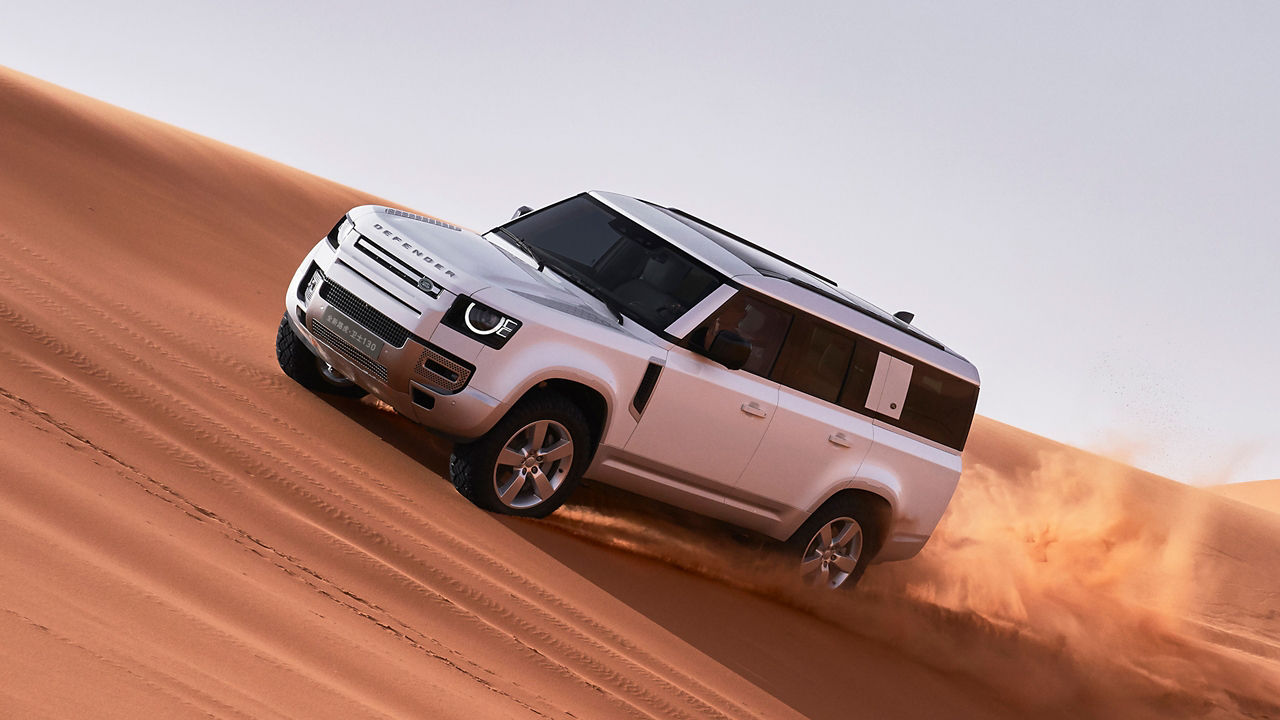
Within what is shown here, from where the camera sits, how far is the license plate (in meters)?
7.22

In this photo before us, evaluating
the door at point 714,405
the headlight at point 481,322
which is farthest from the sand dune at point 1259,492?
the headlight at point 481,322

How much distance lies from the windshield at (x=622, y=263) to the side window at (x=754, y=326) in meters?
0.18

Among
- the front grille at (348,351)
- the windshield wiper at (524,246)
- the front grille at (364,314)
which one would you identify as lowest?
the front grille at (348,351)

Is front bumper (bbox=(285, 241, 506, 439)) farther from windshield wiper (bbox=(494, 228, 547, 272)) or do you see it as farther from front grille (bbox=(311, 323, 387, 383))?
windshield wiper (bbox=(494, 228, 547, 272))

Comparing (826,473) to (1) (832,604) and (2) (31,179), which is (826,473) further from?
(2) (31,179)

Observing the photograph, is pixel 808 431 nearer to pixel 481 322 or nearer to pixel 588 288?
pixel 588 288

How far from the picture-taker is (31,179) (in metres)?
15.6

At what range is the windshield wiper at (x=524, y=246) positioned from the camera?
822cm

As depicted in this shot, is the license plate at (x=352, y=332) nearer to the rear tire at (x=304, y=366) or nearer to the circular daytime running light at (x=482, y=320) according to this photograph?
the circular daytime running light at (x=482, y=320)

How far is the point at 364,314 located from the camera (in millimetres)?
7320

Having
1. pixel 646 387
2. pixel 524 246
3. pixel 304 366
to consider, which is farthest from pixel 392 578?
pixel 524 246

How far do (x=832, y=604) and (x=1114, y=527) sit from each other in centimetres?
478

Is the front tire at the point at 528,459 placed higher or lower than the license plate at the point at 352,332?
lower

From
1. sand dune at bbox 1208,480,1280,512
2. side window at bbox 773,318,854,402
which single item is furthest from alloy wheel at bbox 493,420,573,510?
sand dune at bbox 1208,480,1280,512
